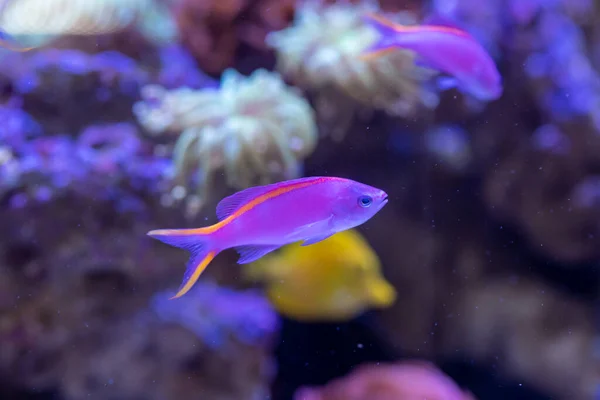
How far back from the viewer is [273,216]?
0.87 metres

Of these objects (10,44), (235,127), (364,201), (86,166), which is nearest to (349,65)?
(235,127)

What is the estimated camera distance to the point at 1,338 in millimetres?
1563

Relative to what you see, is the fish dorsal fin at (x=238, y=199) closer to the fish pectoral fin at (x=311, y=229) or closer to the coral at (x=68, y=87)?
the fish pectoral fin at (x=311, y=229)

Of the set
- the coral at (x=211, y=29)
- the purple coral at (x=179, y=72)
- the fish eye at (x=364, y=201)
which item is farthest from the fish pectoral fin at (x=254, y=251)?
the coral at (x=211, y=29)

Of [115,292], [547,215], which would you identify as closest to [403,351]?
[547,215]

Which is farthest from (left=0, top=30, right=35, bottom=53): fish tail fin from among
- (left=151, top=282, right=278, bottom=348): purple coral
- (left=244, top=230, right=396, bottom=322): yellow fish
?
(left=244, top=230, right=396, bottom=322): yellow fish

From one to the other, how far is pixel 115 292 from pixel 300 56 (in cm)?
123

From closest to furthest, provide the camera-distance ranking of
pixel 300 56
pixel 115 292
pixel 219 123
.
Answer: pixel 115 292 < pixel 219 123 < pixel 300 56

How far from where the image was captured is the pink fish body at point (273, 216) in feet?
2.86

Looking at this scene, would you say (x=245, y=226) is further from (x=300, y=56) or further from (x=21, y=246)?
(x=300, y=56)

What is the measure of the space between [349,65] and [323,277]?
926mm

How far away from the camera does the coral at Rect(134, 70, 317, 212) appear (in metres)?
1.71

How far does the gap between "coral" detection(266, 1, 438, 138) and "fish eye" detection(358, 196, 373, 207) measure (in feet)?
3.84

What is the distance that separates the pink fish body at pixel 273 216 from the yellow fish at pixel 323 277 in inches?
33.5
